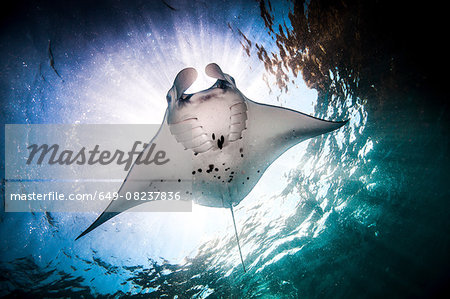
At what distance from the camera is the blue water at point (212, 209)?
3916mm

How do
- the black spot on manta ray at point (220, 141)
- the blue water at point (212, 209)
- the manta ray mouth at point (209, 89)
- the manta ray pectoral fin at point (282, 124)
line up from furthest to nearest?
1. the blue water at point (212, 209)
2. the manta ray pectoral fin at point (282, 124)
3. the black spot on manta ray at point (220, 141)
4. the manta ray mouth at point (209, 89)

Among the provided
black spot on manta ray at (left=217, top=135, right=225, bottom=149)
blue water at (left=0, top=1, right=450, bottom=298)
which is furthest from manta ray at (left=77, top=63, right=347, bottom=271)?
blue water at (left=0, top=1, right=450, bottom=298)

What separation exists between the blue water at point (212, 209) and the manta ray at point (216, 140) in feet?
6.00

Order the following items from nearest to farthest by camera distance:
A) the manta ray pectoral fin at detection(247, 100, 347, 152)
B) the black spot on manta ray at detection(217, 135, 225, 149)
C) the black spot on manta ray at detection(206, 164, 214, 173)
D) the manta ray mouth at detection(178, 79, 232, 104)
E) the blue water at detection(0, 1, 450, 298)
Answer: the manta ray mouth at detection(178, 79, 232, 104)
the black spot on manta ray at detection(217, 135, 225, 149)
the manta ray pectoral fin at detection(247, 100, 347, 152)
the black spot on manta ray at detection(206, 164, 214, 173)
the blue water at detection(0, 1, 450, 298)

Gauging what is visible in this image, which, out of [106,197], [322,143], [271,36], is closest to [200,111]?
[271,36]

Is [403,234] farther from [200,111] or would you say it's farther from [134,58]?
[134,58]

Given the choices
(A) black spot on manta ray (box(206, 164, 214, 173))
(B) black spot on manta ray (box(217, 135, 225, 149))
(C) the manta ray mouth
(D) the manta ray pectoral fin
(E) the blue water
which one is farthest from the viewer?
(E) the blue water

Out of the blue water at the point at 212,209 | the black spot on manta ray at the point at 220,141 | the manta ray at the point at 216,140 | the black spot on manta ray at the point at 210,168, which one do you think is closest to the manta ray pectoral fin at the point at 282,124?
the manta ray at the point at 216,140

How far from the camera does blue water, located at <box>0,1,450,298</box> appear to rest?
3.92 meters

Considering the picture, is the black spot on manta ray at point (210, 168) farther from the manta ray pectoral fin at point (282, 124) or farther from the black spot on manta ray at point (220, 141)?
the manta ray pectoral fin at point (282, 124)

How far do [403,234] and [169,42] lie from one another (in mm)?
17046

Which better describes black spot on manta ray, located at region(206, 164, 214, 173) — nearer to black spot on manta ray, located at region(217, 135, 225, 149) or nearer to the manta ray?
the manta ray

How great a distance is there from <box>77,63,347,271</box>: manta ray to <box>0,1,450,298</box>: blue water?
1.83 metres

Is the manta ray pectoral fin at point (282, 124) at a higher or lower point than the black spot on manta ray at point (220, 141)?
higher
